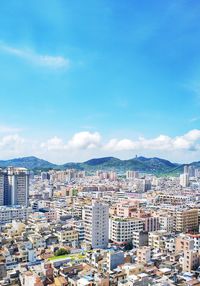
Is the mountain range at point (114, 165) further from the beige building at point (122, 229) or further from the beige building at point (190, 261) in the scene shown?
the beige building at point (190, 261)

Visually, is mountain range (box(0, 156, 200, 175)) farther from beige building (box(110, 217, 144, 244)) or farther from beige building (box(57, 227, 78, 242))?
beige building (box(57, 227, 78, 242))

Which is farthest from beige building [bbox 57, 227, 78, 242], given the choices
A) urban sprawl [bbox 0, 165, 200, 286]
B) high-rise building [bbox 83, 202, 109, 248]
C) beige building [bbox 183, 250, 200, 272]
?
beige building [bbox 183, 250, 200, 272]

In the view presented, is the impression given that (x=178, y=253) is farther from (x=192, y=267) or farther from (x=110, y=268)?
(x=110, y=268)

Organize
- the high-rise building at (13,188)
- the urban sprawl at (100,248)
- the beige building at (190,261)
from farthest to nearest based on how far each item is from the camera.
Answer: the high-rise building at (13,188), the beige building at (190,261), the urban sprawl at (100,248)

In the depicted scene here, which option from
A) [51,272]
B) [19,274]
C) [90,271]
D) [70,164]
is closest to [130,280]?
[90,271]

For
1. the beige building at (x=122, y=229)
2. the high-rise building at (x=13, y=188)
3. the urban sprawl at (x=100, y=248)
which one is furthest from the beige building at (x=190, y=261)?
the high-rise building at (x=13, y=188)
